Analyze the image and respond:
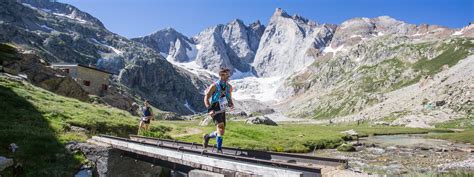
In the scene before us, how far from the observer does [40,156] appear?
1469 centimetres

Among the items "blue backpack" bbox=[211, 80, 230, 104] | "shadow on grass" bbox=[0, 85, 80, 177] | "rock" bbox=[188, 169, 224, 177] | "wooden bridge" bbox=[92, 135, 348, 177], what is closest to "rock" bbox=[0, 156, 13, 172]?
"shadow on grass" bbox=[0, 85, 80, 177]

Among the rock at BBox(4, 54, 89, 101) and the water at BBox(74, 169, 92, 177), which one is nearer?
the water at BBox(74, 169, 92, 177)

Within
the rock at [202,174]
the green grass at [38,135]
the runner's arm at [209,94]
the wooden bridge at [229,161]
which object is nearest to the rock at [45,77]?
the green grass at [38,135]

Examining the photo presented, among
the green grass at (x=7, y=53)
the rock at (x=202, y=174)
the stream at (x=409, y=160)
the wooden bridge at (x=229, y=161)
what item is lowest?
the stream at (x=409, y=160)

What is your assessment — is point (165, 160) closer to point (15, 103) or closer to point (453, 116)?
point (15, 103)

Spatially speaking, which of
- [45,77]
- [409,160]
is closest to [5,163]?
[409,160]

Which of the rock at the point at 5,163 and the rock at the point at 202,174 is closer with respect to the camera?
the rock at the point at 202,174

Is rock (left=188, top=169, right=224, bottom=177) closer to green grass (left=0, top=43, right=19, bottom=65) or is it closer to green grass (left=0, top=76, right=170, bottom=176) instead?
green grass (left=0, top=76, right=170, bottom=176)

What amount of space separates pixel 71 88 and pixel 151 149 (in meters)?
49.8

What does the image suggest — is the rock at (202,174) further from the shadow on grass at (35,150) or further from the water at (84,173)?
the shadow on grass at (35,150)

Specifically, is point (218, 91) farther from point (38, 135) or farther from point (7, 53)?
point (7, 53)

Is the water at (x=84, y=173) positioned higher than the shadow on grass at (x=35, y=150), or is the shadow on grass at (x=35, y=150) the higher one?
the shadow on grass at (x=35, y=150)

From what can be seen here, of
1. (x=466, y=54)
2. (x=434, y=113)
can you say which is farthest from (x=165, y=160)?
(x=466, y=54)

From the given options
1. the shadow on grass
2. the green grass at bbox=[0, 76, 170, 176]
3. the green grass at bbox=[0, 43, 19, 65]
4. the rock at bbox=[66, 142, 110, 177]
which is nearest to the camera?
the shadow on grass
